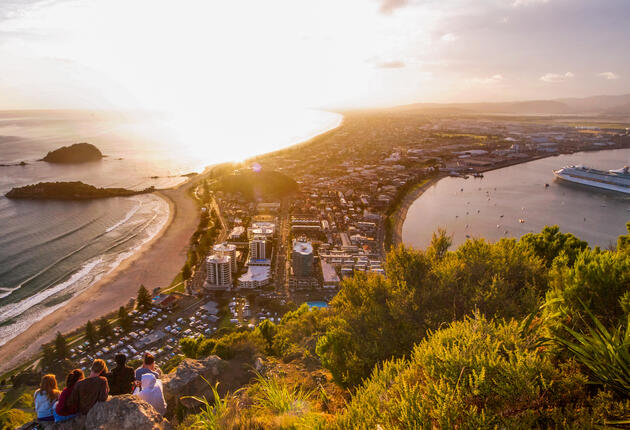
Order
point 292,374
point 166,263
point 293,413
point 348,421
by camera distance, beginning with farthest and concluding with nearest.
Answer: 1. point 166,263
2. point 292,374
3. point 293,413
4. point 348,421

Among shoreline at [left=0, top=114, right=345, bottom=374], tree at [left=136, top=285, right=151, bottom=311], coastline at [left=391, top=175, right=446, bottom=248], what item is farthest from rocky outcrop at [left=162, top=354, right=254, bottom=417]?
coastline at [left=391, top=175, right=446, bottom=248]

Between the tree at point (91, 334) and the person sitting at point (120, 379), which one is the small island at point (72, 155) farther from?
the person sitting at point (120, 379)

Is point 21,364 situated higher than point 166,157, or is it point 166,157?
point 166,157

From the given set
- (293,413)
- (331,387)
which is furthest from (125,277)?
(293,413)

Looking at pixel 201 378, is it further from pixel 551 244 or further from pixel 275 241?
pixel 275 241

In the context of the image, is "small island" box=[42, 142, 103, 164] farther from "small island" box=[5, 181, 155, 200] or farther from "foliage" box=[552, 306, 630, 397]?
"foliage" box=[552, 306, 630, 397]

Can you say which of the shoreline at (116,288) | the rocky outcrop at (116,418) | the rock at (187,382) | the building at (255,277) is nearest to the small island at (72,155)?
the shoreline at (116,288)

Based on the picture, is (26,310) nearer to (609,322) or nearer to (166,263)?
(166,263)
